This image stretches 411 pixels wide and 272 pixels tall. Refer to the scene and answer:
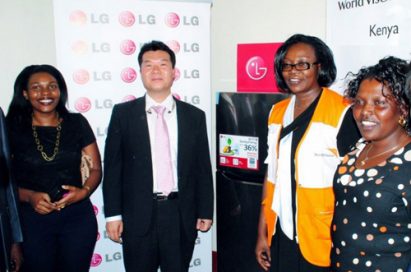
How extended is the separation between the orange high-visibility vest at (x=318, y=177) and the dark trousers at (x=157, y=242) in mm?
736

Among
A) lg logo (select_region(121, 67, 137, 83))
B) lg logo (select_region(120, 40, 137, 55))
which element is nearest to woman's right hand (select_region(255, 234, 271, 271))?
lg logo (select_region(121, 67, 137, 83))

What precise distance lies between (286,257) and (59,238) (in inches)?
48.0

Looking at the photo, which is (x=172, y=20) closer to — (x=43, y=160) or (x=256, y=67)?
(x=256, y=67)

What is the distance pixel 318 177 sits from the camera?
71.4 inches

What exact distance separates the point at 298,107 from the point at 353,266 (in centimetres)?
80

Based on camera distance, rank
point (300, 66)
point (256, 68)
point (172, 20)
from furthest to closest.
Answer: point (256, 68)
point (172, 20)
point (300, 66)

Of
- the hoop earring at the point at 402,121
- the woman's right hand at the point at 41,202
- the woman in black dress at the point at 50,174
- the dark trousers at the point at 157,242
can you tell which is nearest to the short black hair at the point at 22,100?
the woman in black dress at the point at 50,174

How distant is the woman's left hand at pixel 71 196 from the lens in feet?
7.12

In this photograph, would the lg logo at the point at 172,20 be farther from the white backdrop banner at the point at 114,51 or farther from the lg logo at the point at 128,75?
the lg logo at the point at 128,75

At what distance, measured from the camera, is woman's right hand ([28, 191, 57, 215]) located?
6.92 ft

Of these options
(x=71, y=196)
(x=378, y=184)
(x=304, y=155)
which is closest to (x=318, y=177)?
(x=304, y=155)

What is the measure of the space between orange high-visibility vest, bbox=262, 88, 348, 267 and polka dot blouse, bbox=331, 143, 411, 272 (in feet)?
0.81

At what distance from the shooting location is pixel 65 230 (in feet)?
7.25

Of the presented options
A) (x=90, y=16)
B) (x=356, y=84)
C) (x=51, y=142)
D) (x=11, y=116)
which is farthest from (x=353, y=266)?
(x=90, y=16)
